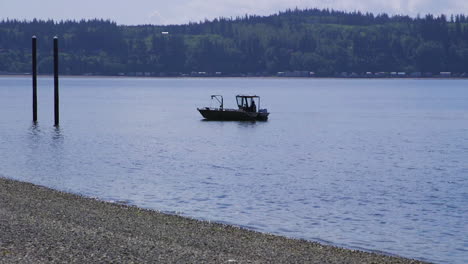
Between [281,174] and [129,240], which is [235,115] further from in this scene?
[129,240]

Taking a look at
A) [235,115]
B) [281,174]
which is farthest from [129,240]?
[235,115]

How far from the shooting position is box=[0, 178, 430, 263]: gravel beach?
17.1 metres

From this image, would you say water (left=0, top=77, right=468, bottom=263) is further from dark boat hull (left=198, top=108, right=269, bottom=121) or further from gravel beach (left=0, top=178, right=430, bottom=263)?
gravel beach (left=0, top=178, right=430, bottom=263)

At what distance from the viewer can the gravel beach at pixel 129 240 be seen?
56.1 feet

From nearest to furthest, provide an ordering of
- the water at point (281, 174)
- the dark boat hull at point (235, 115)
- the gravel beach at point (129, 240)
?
the gravel beach at point (129, 240), the water at point (281, 174), the dark boat hull at point (235, 115)

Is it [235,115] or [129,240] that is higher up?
[129,240]

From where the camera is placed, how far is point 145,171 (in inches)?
1716

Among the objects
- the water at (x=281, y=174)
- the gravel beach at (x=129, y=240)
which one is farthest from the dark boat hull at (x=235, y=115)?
the gravel beach at (x=129, y=240)

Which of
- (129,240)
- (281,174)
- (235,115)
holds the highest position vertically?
(129,240)

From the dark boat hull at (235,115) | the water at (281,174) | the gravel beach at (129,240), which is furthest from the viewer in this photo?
the dark boat hull at (235,115)

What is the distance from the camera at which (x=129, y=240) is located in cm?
1922

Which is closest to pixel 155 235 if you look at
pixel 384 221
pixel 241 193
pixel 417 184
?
pixel 384 221

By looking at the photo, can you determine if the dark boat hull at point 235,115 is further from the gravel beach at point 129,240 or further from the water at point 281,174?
the gravel beach at point 129,240

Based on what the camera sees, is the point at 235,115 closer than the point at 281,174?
No
